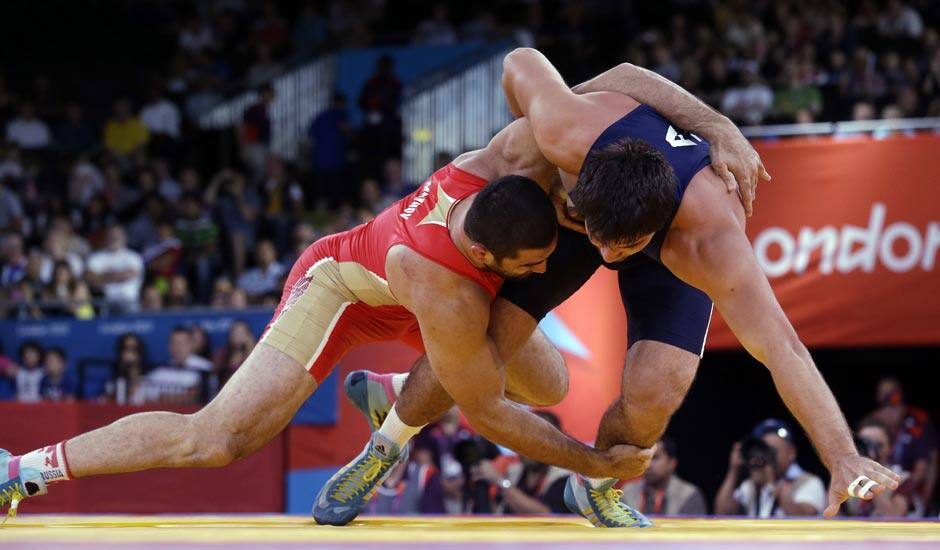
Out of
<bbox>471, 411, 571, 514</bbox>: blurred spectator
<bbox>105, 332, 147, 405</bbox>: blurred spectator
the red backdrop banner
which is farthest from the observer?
<bbox>105, 332, 147, 405</bbox>: blurred spectator

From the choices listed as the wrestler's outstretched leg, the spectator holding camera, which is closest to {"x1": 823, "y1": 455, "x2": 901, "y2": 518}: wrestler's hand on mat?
the wrestler's outstretched leg

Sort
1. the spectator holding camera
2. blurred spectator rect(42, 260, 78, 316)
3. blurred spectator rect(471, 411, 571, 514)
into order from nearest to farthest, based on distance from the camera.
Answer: the spectator holding camera < blurred spectator rect(471, 411, 571, 514) < blurred spectator rect(42, 260, 78, 316)

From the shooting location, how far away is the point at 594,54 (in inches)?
517

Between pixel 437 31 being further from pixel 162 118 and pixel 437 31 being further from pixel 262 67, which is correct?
pixel 162 118

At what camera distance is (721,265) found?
3.96 m

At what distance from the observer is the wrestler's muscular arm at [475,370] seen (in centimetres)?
429

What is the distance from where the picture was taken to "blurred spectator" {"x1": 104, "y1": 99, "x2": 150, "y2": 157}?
14.3 meters

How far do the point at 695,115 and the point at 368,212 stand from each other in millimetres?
6834

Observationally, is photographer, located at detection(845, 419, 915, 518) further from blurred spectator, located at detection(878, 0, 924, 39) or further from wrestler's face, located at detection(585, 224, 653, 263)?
blurred spectator, located at detection(878, 0, 924, 39)

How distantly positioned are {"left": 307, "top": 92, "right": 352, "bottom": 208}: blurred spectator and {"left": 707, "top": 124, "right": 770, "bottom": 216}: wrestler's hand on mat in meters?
9.19

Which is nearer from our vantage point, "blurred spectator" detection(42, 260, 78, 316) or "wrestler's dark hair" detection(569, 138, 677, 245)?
"wrestler's dark hair" detection(569, 138, 677, 245)

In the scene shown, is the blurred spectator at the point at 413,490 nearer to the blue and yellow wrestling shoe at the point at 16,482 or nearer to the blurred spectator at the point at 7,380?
the blurred spectator at the point at 7,380

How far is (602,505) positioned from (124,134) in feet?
34.7

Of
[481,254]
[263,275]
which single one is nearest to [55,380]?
[263,275]
